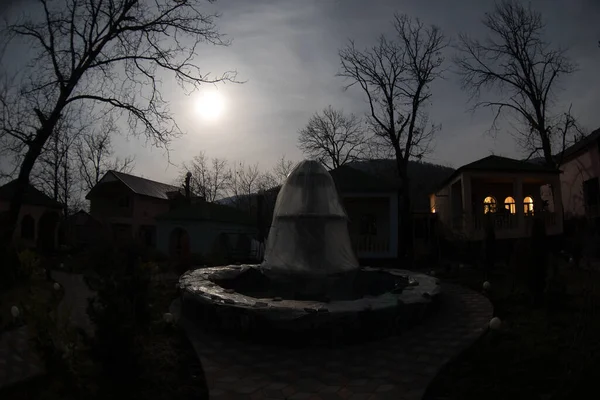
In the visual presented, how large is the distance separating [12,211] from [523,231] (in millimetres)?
20187

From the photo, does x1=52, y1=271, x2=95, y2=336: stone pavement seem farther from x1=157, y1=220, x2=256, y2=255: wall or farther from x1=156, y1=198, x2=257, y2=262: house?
x1=156, y1=198, x2=257, y2=262: house

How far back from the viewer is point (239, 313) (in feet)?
20.3

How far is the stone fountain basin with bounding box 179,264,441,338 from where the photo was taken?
5.78 metres

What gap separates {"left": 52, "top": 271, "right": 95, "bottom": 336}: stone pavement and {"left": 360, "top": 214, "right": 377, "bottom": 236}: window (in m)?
12.9

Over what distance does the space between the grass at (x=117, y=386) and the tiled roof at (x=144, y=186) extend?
97.8 ft

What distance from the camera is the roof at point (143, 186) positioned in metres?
33.0

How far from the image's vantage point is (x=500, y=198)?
876 inches

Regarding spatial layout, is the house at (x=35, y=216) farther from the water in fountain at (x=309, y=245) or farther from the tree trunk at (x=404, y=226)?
the water in fountain at (x=309, y=245)

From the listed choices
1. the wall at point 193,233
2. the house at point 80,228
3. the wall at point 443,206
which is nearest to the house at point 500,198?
the wall at point 443,206

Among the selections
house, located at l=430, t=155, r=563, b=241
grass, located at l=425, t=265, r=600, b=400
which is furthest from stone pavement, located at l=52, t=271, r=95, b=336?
house, located at l=430, t=155, r=563, b=241

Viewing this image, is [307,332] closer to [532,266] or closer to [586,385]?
[586,385]

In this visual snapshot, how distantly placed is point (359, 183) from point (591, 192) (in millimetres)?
13518

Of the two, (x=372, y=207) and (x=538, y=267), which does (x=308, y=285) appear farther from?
(x=372, y=207)

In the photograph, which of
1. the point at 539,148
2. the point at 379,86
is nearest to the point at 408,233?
the point at 379,86
